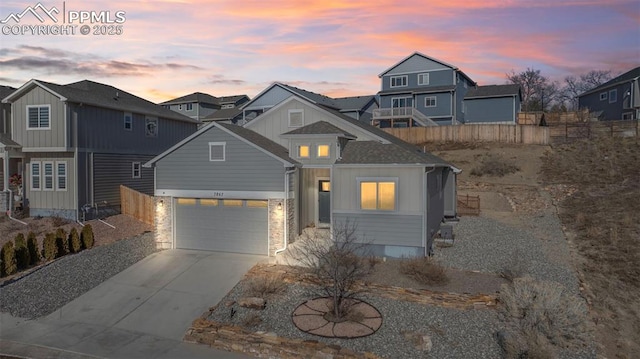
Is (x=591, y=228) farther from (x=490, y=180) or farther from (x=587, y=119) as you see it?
(x=587, y=119)

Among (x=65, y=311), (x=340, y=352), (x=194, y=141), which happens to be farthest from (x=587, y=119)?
(x=65, y=311)

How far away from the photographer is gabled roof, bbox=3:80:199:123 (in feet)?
71.5

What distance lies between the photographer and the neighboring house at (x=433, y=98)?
46.2 m

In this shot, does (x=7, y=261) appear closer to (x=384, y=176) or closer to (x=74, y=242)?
(x=74, y=242)

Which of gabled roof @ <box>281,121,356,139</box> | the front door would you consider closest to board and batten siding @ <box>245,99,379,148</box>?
gabled roof @ <box>281,121,356,139</box>

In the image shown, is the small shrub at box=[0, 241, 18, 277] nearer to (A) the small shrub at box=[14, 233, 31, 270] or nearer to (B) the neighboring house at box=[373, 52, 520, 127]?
(A) the small shrub at box=[14, 233, 31, 270]

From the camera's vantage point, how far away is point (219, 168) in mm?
17500

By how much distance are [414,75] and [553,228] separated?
29474 mm

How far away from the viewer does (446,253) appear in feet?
56.2

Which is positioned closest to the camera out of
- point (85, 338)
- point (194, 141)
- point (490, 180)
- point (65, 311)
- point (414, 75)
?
point (85, 338)

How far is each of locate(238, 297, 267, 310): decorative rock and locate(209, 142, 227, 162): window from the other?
693 centimetres

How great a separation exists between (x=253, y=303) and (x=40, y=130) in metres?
17.4

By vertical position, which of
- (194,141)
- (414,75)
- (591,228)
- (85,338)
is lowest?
(85,338)

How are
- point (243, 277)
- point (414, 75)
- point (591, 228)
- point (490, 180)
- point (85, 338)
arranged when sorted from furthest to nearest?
point (414, 75) < point (490, 180) < point (591, 228) < point (243, 277) < point (85, 338)
